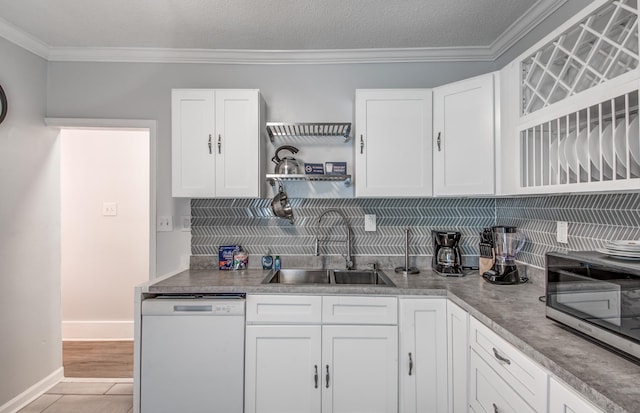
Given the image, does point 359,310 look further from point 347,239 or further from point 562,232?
point 562,232

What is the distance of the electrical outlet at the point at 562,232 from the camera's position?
1.72 metres

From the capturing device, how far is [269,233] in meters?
2.43

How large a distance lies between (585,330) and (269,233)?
6.10ft

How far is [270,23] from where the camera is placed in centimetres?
206

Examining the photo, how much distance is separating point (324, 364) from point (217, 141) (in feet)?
5.00

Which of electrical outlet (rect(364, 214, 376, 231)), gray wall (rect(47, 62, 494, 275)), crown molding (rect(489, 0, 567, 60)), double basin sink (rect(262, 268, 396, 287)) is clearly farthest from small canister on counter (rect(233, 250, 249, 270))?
crown molding (rect(489, 0, 567, 60))

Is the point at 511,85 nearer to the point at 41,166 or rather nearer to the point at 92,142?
the point at 41,166

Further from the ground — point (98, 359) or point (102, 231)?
point (102, 231)

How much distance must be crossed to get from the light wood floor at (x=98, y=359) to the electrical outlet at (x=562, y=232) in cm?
317

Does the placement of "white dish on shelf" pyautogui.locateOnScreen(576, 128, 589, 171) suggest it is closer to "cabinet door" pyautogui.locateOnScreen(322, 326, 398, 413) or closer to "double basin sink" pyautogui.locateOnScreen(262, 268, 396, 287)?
"cabinet door" pyautogui.locateOnScreen(322, 326, 398, 413)

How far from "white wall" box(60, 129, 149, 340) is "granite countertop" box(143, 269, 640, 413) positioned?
134cm

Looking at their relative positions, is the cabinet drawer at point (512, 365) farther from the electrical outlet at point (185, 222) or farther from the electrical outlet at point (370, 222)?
the electrical outlet at point (185, 222)

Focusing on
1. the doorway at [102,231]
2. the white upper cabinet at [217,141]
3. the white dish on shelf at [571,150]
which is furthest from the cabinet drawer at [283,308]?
the doorway at [102,231]

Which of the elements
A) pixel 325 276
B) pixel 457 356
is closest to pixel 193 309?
pixel 325 276
